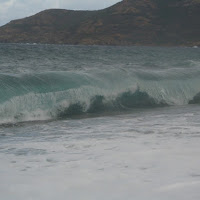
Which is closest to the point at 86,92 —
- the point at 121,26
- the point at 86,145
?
the point at 86,145

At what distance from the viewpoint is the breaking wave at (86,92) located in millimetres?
7938

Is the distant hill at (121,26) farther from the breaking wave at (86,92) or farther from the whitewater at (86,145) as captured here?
the whitewater at (86,145)

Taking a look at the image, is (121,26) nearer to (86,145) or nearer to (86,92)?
(86,92)

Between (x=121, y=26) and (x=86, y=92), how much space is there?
109645 millimetres

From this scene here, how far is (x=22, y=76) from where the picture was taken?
9469 millimetres

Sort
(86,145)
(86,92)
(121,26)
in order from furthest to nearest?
(121,26)
(86,92)
(86,145)

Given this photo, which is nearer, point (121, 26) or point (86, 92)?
point (86, 92)

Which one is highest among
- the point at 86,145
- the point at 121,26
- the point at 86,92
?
the point at 121,26

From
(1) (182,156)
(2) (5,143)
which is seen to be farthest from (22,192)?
(2) (5,143)

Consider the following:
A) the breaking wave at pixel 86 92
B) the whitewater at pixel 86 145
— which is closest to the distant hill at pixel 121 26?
the breaking wave at pixel 86 92

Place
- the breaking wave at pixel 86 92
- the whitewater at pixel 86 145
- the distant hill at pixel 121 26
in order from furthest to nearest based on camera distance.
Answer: the distant hill at pixel 121 26 → the breaking wave at pixel 86 92 → the whitewater at pixel 86 145

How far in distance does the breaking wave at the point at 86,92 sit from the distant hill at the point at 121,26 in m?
94.5

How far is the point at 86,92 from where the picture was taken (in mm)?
9383

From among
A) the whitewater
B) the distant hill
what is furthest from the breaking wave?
the distant hill
